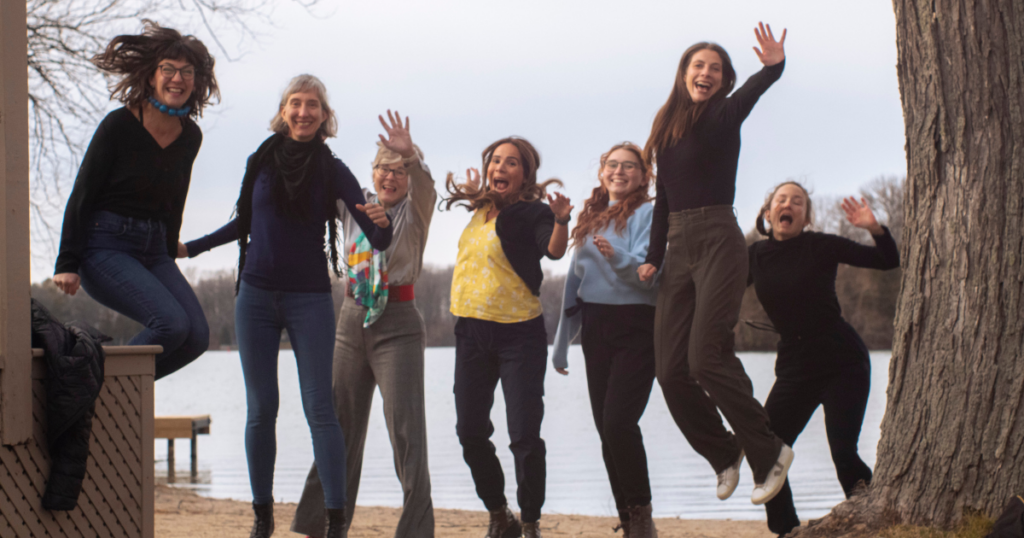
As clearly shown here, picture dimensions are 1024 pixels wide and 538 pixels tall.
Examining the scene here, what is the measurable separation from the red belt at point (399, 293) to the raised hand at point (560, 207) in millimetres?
841

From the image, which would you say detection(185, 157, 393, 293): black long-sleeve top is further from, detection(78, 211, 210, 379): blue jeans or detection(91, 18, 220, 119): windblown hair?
detection(91, 18, 220, 119): windblown hair

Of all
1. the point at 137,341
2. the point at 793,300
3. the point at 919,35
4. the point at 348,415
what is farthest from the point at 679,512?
the point at 137,341

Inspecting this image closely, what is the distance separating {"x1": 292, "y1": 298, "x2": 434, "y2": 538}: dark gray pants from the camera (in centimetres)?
390

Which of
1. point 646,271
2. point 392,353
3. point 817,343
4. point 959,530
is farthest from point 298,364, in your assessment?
point 959,530

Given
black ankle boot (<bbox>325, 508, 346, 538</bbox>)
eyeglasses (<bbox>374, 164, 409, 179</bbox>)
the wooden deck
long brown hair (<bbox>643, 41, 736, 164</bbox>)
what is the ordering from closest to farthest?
1. the wooden deck
2. black ankle boot (<bbox>325, 508, 346, 538</bbox>)
3. long brown hair (<bbox>643, 41, 736, 164</bbox>)
4. eyeglasses (<bbox>374, 164, 409, 179</bbox>)

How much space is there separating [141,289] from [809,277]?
3.21 m

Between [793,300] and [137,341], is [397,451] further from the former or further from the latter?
[793,300]

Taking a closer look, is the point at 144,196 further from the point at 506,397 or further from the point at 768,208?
the point at 768,208

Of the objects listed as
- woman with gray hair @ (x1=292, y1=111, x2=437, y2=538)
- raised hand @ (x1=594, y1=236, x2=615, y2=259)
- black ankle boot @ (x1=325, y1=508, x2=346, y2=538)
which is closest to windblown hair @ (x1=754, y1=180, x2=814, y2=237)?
raised hand @ (x1=594, y1=236, x2=615, y2=259)

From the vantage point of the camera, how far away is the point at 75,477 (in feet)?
9.07

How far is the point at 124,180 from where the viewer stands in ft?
10.8

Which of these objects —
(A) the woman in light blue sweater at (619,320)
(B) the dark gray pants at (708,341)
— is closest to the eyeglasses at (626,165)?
(A) the woman in light blue sweater at (619,320)

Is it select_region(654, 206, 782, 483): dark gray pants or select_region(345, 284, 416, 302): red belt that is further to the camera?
select_region(345, 284, 416, 302): red belt

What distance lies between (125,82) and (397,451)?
82.7 inches
